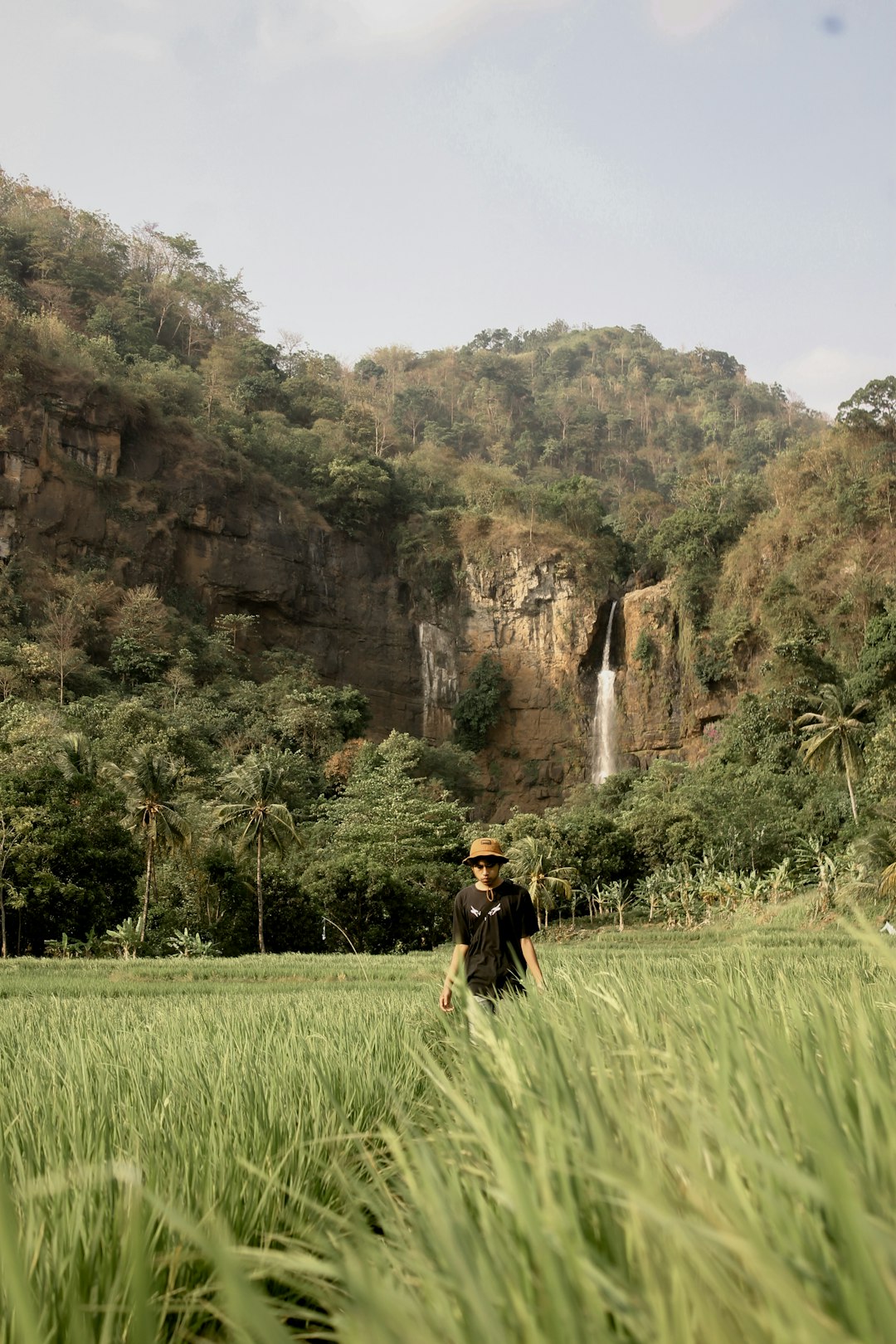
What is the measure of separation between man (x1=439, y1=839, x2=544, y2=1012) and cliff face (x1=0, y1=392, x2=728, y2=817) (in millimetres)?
39442

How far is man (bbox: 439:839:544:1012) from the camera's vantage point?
511 centimetres

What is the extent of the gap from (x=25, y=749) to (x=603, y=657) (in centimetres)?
2788

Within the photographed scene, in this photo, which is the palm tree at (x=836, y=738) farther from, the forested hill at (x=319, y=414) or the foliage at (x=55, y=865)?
the foliage at (x=55, y=865)

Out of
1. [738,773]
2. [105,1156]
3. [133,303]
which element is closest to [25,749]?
[738,773]

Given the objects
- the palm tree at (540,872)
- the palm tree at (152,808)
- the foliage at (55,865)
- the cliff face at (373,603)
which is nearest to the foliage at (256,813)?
the palm tree at (152,808)

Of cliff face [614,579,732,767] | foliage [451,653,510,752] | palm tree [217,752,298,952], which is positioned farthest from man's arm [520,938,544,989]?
foliage [451,653,510,752]

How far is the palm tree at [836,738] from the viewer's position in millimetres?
33875

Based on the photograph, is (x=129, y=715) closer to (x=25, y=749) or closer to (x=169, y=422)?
(x=25, y=749)

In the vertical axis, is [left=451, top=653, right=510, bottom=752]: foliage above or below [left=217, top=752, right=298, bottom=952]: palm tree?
above

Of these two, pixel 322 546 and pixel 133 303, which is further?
pixel 133 303

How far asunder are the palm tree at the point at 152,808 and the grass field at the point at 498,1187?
909 inches

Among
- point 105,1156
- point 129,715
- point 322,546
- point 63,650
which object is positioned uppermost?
point 322,546

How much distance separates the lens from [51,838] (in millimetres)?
25359

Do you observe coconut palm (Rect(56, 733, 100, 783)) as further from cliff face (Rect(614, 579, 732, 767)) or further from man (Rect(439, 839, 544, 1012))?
man (Rect(439, 839, 544, 1012))
